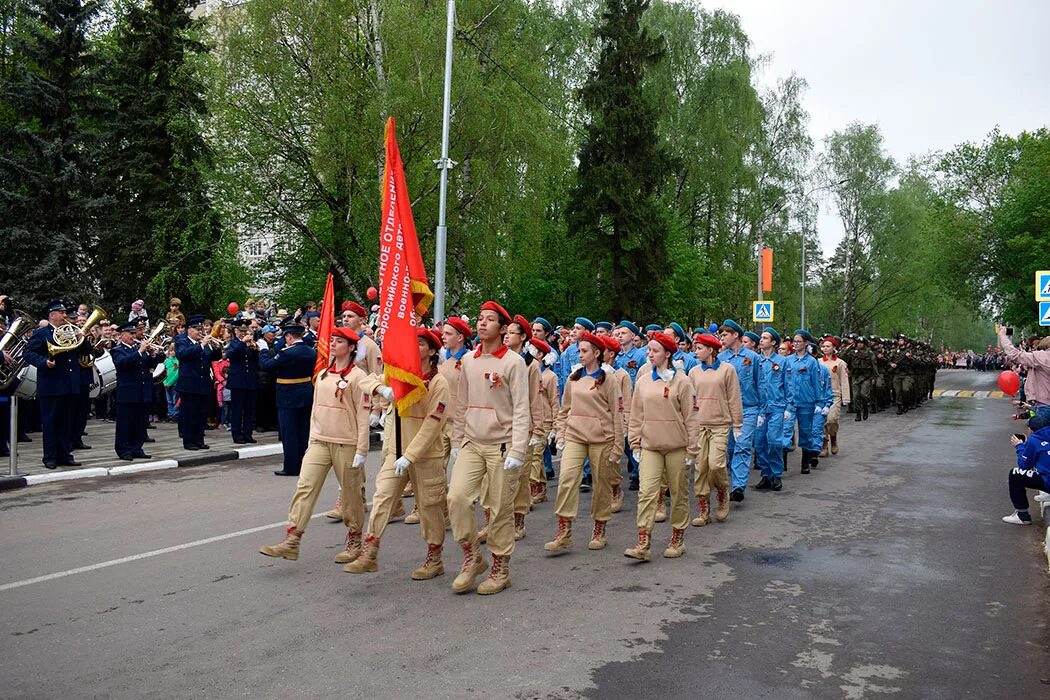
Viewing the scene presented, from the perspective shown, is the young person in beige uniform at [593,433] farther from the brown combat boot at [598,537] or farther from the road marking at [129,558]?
the road marking at [129,558]

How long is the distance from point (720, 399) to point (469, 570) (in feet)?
13.3

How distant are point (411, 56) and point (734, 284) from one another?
24.4 meters

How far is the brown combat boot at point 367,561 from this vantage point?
6.89 metres

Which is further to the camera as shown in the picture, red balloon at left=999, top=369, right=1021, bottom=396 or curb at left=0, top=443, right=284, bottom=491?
curb at left=0, top=443, right=284, bottom=491

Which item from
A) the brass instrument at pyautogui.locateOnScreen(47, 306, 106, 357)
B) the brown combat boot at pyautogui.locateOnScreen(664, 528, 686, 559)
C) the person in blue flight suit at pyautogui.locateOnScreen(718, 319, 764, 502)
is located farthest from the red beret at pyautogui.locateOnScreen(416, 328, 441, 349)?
the brass instrument at pyautogui.locateOnScreen(47, 306, 106, 357)

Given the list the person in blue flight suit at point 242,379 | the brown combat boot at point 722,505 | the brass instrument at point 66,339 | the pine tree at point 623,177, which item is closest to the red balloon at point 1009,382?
the brown combat boot at point 722,505

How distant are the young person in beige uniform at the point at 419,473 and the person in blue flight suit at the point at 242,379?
29.3 ft

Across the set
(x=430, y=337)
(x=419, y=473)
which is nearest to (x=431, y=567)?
(x=419, y=473)

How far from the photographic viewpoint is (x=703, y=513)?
934 centimetres

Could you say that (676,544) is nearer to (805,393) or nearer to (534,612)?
(534,612)

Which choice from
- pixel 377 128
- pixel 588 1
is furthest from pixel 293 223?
pixel 588 1

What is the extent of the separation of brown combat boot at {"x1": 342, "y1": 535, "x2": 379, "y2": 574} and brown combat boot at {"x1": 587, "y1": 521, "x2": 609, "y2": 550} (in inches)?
78.8

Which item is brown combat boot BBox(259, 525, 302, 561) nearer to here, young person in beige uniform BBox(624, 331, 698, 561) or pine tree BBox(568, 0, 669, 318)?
young person in beige uniform BBox(624, 331, 698, 561)

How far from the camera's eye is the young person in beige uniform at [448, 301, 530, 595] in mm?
6602
